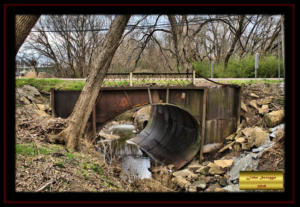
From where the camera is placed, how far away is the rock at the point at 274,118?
9.48m

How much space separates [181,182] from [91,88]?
6.05 m

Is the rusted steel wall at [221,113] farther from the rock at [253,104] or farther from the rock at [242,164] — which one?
the rock at [242,164]

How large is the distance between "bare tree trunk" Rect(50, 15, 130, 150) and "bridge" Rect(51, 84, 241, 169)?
3093mm

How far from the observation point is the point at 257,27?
20.2 meters

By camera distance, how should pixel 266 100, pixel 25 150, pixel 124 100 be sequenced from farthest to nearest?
pixel 266 100 → pixel 124 100 → pixel 25 150

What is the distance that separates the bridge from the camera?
9008mm

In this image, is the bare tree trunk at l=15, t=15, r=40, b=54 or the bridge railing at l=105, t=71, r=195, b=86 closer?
the bare tree trunk at l=15, t=15, r=40, b=54

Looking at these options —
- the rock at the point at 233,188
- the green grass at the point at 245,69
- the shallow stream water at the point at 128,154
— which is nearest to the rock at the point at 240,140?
the rock at the point at 233,188

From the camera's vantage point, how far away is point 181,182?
9.26m

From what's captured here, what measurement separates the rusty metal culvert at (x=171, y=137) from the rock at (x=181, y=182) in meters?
1.54

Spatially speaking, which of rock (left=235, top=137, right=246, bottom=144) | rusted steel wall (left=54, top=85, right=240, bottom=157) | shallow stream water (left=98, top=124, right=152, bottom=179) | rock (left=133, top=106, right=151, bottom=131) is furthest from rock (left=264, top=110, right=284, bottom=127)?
rock (left=133, top=106, right=151, bottom=131)

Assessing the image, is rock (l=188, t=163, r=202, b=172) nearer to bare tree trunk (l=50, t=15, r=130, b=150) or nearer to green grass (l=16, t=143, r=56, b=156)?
bare tree trunk (l=50, t=15, r=130, b=150)

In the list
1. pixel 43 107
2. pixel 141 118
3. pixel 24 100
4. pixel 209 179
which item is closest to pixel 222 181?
pixel 209 179

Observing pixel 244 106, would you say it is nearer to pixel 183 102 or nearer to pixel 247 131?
pixel 247 131
